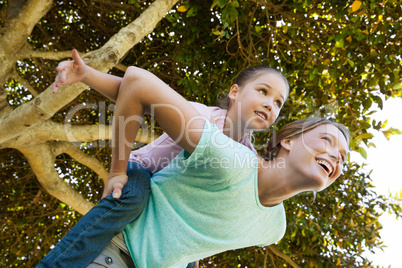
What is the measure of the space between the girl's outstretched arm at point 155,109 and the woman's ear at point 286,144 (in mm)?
442

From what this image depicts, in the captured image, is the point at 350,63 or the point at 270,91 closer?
the point at 270,91

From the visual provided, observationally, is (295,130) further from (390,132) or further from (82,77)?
(390,132)

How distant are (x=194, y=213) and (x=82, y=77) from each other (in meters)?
0.69

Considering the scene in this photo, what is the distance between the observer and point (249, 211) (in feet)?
4.89

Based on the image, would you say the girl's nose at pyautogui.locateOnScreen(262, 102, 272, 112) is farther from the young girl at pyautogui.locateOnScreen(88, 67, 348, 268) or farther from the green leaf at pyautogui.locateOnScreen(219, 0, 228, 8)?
the green leaf at pyautogui.locateOnScreen(219, 0, 228, 8)

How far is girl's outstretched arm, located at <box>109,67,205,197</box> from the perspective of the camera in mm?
1306

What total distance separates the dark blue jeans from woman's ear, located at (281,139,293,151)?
1.94 ft

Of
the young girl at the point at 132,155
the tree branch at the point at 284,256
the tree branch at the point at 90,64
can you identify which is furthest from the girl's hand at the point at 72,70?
the tree branch at the point at 284,256

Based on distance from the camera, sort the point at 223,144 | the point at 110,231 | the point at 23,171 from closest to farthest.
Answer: the point at 223,144
the point at 110,231
the point at 23,171

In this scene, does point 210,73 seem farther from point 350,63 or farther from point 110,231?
point 110,231

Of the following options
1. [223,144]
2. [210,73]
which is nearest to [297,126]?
[223,144]

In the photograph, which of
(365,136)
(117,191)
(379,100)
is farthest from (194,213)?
(379,100)

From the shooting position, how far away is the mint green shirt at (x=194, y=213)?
4.58 feet

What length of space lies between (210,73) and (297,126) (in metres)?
3.56
